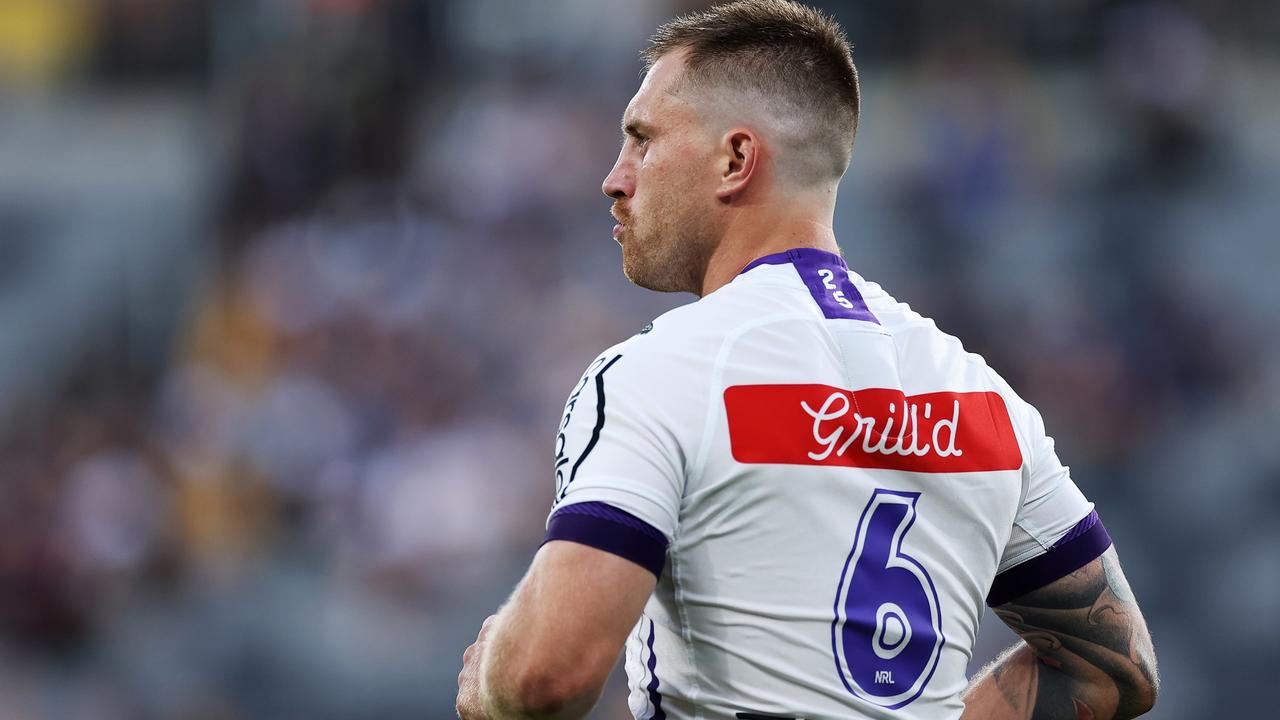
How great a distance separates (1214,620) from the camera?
25.9 ft

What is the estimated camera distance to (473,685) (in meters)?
2.24

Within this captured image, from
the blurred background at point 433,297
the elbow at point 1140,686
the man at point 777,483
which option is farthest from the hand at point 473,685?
the blurred background at point 433,297

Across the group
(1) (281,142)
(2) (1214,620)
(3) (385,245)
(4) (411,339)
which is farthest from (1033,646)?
(1) (281,142)

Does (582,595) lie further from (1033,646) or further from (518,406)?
(518,406)

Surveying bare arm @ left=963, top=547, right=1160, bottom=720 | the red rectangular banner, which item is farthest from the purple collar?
bare arm @ left=963, top=547, right=1160, bottom=720

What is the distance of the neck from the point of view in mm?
2527

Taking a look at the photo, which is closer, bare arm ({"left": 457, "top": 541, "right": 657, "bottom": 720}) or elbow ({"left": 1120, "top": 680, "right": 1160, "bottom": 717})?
bare arm ({"left": 457, "top": 541, "right": 657, "bottom": 720})

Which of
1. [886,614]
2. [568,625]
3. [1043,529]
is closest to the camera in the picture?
[568,625]

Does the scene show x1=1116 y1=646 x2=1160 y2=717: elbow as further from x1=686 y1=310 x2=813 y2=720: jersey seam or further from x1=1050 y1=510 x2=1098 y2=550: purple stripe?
x1=686 y1=310 x2=813 y2=720: jersey seam

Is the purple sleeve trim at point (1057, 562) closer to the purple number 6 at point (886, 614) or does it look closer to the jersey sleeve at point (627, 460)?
the purple number 6 at point (886, 614)

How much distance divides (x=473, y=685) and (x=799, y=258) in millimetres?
852

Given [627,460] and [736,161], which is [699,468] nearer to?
[627,460]

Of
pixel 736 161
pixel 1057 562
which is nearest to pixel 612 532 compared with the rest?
pixel 736 161

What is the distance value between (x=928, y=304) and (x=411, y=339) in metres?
2.94
